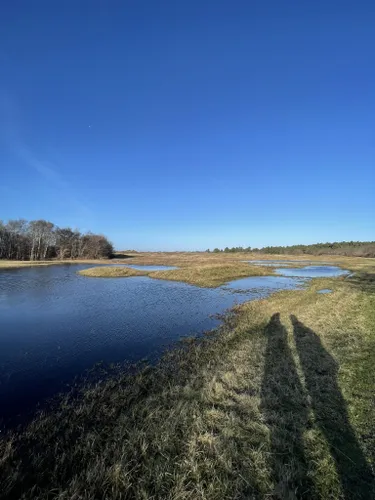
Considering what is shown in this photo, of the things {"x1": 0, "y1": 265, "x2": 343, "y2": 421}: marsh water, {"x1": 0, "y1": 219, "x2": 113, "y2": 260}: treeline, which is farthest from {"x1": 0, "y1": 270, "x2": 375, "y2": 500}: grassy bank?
{"x1": 0, "y1": 219, "x2": 113, "y2": 260}: treeline

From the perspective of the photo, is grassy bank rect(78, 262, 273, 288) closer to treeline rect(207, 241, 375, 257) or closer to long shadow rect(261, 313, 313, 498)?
long shadow rect(261, 313, 313, 498)

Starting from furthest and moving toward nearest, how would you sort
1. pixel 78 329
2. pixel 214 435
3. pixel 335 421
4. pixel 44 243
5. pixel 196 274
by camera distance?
pixel 44 243, pixel 196 274, pixel 78 329, pixel 335 421, pixel 214 435

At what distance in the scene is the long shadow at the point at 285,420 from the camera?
421 centimetres

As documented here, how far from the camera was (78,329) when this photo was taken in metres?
14.5

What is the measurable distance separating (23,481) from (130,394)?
3302 mm

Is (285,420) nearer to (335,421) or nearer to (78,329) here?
(335,421)

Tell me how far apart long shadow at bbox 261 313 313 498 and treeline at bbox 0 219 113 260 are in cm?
8541

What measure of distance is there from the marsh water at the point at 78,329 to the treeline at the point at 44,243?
6076 centimetres

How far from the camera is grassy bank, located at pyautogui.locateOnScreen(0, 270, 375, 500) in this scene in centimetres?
418

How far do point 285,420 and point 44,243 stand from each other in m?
92.2

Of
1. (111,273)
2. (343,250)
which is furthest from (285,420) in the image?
(343,250)

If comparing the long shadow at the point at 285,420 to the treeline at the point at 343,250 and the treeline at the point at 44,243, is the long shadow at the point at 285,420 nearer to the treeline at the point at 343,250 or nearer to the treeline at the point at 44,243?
the treeline at the point at 44,243

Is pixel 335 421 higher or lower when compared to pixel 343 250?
lower

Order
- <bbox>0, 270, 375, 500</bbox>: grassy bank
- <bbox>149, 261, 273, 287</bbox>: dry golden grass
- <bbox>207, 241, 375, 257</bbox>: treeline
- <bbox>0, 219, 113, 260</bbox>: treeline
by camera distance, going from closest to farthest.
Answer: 1. <bbox>0, 270, 375, 500</bbox>: grassy bank
2. <bbox>149, 261, 273, 287</bbox>: dry golden grass
3. <bbox>0, 219, 113, 260</bbox>: treeline
4. <bbox>207, 241, 375, 257</bbox>: treeline
